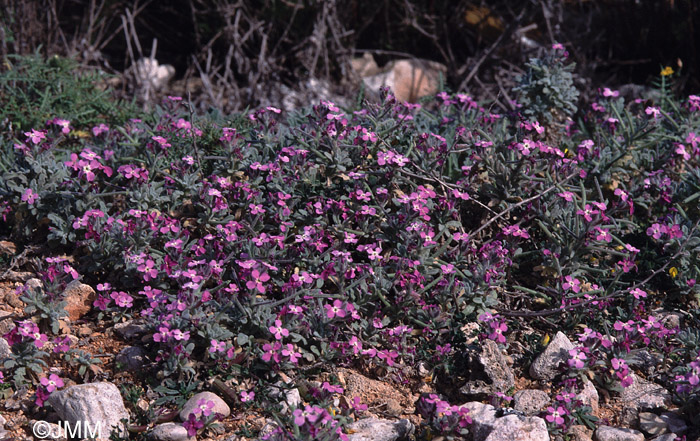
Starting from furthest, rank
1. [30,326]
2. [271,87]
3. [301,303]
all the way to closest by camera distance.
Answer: [271,87], [301,303], [30,326]

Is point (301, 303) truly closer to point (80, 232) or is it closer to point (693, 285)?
point (80, 232)

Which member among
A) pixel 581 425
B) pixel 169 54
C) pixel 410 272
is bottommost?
pixel 169 54

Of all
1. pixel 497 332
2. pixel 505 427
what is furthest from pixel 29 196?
pixel 505 427

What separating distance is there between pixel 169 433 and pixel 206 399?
197 millimetres

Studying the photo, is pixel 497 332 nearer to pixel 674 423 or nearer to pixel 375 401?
pixel 375 401

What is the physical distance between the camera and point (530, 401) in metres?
3.19

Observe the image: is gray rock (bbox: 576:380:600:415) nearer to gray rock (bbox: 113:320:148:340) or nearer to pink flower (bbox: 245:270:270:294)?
pink flower (bbox: 245:270:270:294)

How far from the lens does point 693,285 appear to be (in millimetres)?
3672

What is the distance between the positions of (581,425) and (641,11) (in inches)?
201

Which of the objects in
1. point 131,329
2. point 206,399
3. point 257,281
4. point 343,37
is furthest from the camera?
point 343,37

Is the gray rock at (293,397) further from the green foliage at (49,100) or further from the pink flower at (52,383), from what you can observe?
the green foliage at (49,100)

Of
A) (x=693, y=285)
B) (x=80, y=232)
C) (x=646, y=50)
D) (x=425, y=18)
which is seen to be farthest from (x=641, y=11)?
(x=80, y=232)

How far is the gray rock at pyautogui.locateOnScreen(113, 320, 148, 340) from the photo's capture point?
3410mm

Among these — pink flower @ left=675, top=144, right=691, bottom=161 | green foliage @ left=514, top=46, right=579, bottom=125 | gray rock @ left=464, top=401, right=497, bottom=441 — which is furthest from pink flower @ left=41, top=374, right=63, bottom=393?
pink flower @ left=675, top=144, right=691, bottom=161
